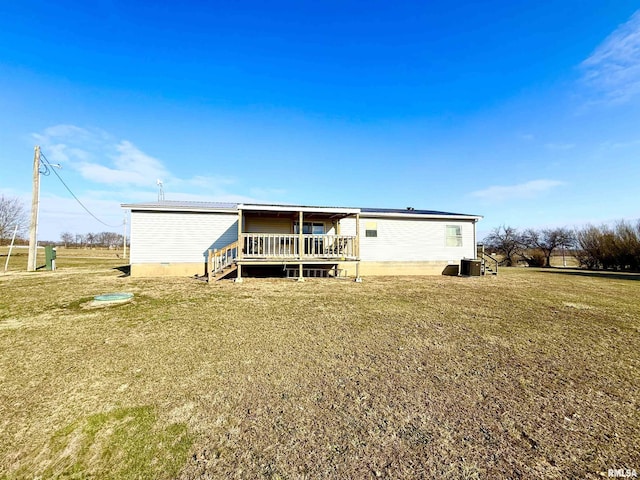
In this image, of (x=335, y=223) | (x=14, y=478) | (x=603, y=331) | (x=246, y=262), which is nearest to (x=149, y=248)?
(x=246, y=262)

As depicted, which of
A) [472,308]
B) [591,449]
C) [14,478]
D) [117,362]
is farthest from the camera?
[472,308]

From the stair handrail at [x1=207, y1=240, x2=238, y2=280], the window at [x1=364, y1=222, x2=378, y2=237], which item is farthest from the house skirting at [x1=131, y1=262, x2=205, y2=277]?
the window at [x1=364, y1=222, x2=378, y2=237]

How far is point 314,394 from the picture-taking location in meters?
3.18

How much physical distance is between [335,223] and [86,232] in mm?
82583

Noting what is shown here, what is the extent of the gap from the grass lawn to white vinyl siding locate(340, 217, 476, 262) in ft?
23.1

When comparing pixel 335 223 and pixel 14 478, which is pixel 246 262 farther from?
pixel 14 478

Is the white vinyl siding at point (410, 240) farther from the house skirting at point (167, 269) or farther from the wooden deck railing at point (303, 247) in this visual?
the house skirting at point (167, 269)

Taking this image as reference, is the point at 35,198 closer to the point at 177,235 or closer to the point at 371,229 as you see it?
the point at 177,235

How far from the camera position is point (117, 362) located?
3.90 meters

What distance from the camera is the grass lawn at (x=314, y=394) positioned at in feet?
7.28

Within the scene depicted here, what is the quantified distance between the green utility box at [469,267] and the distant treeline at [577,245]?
1684 cm

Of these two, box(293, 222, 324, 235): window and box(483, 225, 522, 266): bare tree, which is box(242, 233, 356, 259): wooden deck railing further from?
box(483, 225, 522, 266): bare tree

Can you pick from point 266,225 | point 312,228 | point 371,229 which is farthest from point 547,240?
point 266,225

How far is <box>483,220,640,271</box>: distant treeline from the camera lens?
2088cm
